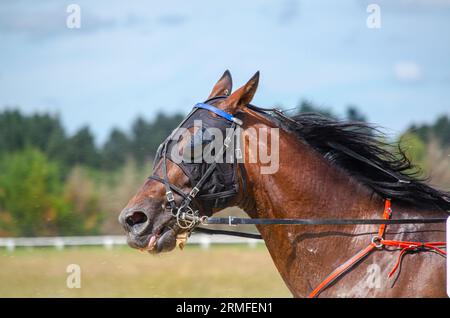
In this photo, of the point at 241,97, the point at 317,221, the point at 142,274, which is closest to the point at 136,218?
the point at 241,97

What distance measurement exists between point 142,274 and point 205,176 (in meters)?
12.0

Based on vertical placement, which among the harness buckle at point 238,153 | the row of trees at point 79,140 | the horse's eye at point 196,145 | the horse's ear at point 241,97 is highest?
the horse's ear at point 241,97

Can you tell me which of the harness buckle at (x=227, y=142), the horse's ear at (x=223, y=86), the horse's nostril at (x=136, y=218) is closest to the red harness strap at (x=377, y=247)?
the harness buckle at (x=227, y=142)

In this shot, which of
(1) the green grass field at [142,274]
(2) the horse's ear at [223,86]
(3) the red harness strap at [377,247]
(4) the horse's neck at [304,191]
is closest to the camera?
(3) the red harness strap at [377,247]

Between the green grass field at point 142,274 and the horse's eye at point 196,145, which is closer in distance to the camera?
the horse's eye at point 196,145

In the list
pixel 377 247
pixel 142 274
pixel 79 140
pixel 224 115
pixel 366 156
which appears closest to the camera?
pixel 377 247

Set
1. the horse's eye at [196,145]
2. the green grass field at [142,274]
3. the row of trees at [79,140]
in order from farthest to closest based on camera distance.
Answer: the row of trees at [79,140] < the green grass field at [142,274] < the horse's eye at [196,145]

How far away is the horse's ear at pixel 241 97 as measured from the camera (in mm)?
4273

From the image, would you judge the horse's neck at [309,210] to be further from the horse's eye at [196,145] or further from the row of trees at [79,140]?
the row of trees at [79,140]

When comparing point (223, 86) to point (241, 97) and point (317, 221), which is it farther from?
point (317, 221)

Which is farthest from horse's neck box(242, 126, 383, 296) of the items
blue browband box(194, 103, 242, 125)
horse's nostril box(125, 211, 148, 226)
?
horse's nostril box(125, 211, 148, 226)

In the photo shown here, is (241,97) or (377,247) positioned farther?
(241,97)

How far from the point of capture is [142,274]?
1578cm
